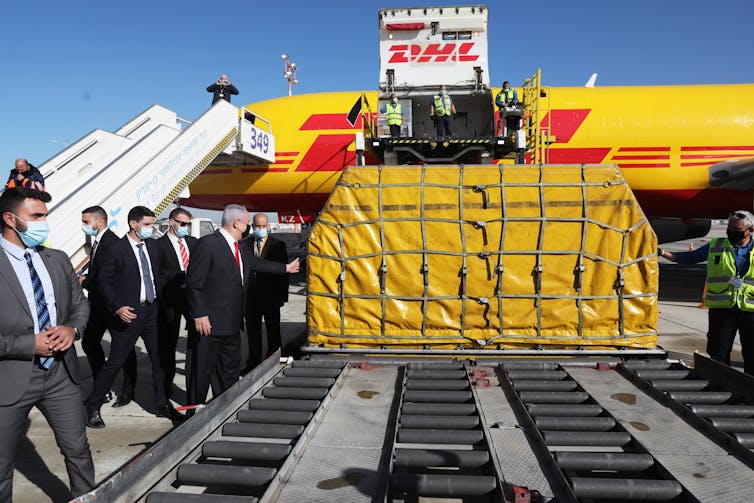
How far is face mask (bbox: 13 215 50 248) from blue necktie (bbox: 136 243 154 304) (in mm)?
2085

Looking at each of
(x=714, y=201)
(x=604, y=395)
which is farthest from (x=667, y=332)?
(x=714, y=201)

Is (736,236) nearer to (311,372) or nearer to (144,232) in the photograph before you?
(311,372)

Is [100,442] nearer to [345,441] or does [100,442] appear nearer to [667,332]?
[345,441]

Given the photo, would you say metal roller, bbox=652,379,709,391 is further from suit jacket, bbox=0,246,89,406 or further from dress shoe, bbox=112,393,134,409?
dress shoe, bbox=112,393,134,409

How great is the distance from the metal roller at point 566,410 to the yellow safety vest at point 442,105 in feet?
27.0

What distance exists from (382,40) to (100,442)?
406 inches

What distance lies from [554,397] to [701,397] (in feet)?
3.78

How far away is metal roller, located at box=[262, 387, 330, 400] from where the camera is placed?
149 inches

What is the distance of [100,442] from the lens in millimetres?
4277

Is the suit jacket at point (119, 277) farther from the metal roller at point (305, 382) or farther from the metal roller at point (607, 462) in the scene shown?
the metal roller at point (607, 462)

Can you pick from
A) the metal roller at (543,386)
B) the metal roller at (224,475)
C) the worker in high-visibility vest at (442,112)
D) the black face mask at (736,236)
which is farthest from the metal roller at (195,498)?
the worker in high-visibility vest at (442,112)

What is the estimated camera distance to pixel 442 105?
10.4m

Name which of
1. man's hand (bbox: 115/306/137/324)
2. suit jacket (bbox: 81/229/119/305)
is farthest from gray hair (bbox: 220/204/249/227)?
suit jacket (bbox: 81/229/119/305)

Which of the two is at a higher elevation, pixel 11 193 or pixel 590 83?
pixel 590 83
